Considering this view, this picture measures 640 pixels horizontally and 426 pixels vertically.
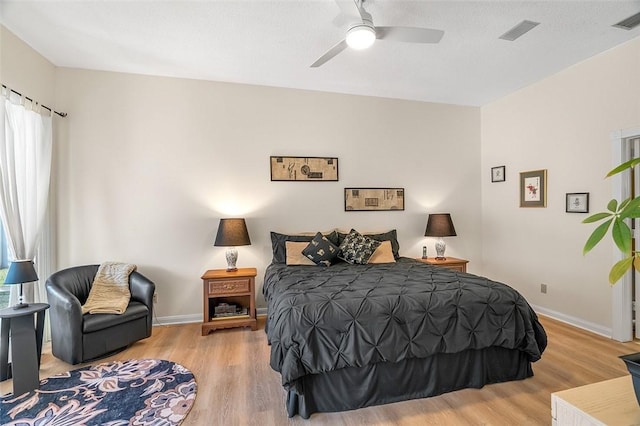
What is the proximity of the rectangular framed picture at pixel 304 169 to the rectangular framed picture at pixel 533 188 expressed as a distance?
8.61ft

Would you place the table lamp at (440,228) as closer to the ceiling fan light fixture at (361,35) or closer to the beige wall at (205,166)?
the beige wall at (205,166)

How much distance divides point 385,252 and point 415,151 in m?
1.81

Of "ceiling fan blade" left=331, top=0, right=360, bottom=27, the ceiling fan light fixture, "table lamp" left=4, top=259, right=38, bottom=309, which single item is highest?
"ceiling fan blade" left=331, top=0, right=360, bottom=27

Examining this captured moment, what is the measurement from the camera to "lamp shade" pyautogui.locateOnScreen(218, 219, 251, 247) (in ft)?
12.0

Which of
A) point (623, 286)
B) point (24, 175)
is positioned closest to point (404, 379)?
point (623, 286)

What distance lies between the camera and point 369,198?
4609mm

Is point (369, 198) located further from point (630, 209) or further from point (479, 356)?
point (630, 209)

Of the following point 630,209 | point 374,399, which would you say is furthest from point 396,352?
point 630,209

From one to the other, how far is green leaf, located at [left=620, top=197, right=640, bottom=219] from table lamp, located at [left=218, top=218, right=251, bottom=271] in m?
3.34

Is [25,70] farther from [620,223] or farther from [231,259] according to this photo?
[620,223]

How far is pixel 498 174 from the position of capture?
476 centimetres

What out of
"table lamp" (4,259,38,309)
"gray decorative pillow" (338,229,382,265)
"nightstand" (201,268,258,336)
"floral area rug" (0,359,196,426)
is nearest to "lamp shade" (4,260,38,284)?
"table lamp" (4,259,38,309)

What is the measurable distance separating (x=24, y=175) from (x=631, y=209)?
14.1 ft

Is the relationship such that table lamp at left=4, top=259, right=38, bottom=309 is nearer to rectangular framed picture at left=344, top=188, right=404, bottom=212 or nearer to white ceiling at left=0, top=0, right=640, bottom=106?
white ceiling at left=0, top=0, right=640, bottom=106
